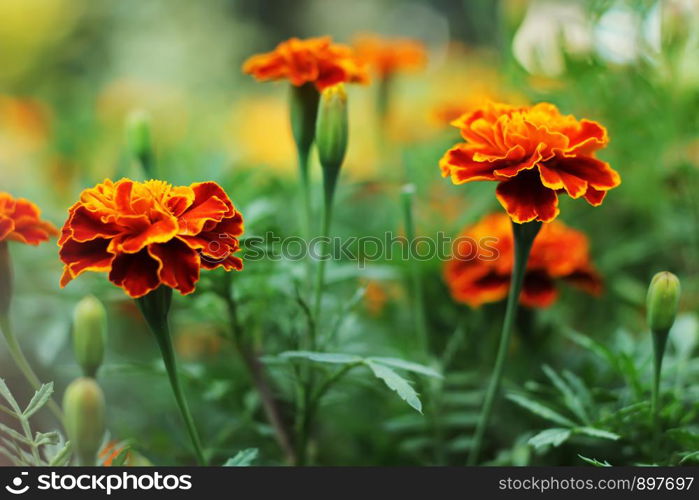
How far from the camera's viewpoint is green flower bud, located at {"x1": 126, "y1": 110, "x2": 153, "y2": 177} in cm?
56

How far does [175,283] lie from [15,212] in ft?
0.50

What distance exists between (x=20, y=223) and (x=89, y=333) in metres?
0.10

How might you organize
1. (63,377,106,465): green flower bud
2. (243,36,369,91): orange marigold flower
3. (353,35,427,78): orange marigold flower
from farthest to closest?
(353,35,427,78): orange marigold flower → (243,36,369,91): orange marigold flower → (63,377,106,465): green flower bud

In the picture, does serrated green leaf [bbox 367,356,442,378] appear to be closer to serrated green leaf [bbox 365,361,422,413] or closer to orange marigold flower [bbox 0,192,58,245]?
serrated green leaf [bbox 365,361,422,413]

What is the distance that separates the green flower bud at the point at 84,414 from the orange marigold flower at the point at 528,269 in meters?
0.31

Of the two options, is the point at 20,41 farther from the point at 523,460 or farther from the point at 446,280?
the point at 523,460

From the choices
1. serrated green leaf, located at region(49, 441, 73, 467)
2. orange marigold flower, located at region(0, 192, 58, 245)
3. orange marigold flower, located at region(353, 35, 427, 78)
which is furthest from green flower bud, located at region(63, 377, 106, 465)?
orange marigold flower, located at region(353, 35, 427, 78)

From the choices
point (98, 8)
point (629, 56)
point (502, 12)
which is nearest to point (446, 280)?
point (629, 56)

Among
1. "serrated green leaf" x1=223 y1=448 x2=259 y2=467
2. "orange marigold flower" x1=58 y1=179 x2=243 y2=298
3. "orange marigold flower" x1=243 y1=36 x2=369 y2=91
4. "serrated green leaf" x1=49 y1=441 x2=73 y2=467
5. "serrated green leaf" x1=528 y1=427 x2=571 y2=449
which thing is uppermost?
"orange marigold flower" x1=243 y1=36 x2=369 y2=91

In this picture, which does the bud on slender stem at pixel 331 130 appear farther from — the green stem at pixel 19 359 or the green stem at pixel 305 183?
the green stem at pixel 19 359

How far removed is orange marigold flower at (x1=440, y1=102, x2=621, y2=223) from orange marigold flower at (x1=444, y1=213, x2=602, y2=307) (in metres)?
0.16

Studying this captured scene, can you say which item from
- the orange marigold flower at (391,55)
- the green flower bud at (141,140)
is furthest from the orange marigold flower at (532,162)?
the orange marigold flower at (391,55)

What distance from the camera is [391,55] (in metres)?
0.84

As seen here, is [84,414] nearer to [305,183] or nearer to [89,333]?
[89,333]
